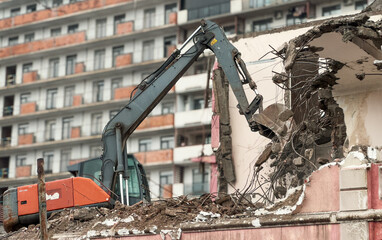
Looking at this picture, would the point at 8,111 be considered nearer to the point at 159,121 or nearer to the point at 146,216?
the point at 159,121

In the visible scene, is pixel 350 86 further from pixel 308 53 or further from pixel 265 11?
pixel 265 11

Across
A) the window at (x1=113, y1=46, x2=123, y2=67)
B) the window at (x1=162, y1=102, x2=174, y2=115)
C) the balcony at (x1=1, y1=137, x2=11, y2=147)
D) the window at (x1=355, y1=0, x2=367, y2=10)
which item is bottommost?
the balcony at (x1=1, y1=137, x2=11, y2=147)

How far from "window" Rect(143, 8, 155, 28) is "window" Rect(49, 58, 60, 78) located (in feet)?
26.9

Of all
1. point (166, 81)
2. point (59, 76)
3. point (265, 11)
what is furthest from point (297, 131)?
point (59, 76)

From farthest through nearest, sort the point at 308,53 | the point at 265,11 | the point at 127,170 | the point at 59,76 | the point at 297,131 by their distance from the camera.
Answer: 1. the point at 59,76
2. the point at 265,11
3. the point at 127,170
4. the point at 297,131
5. the point at 308,53

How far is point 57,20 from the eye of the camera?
72.9 meters

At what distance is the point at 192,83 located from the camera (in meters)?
64.4

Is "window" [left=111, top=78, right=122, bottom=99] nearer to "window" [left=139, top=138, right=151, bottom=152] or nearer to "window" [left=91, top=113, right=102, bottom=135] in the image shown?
"window" [left=91, top=113, right=102, bottom=135]

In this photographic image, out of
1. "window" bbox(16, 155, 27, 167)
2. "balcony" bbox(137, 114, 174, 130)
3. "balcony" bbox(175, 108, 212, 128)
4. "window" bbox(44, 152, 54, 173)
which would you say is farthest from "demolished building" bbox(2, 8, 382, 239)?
"window" bbox(16, 155, 27, 167)

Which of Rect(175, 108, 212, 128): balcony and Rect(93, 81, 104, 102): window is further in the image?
Rect(93, 81, 104, 102): window

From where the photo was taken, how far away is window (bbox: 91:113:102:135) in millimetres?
69037

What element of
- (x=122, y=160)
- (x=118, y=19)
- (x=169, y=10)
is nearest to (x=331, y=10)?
(x=169, y=10)

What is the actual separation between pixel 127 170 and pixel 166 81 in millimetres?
3241

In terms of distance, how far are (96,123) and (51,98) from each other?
16.4 feet
